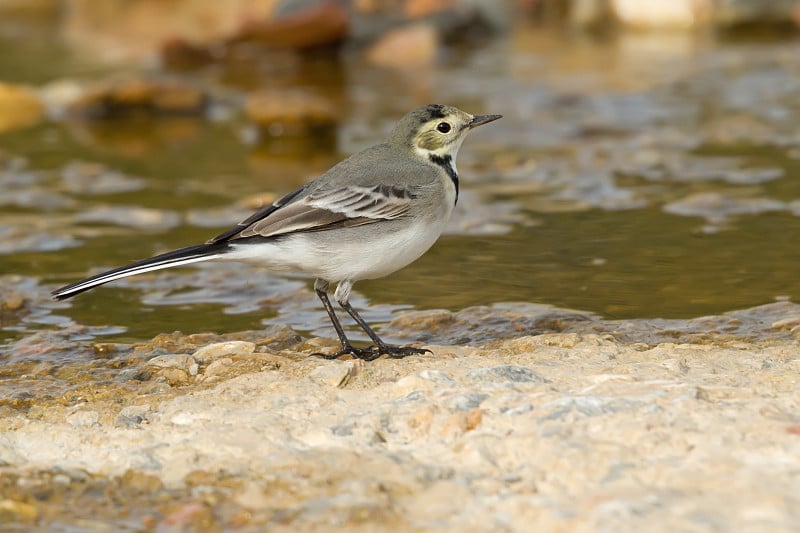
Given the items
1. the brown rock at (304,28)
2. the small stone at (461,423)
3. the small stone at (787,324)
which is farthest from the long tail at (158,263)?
the brown rock at (304,28)

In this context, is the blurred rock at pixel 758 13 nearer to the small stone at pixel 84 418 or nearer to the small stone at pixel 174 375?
the small stone at pixel 174 375

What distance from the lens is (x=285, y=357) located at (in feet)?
20.9

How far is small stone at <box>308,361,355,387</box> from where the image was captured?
5633 mm

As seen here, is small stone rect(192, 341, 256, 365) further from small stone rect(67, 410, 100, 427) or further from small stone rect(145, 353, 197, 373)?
small stone rect(67, 410, 100, 427)

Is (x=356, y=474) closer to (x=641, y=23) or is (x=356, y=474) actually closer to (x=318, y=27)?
(x=318, y=27)

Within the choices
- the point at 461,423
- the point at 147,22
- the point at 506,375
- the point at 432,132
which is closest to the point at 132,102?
the point at 147,22

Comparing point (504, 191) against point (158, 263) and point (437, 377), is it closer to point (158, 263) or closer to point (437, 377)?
point (158, 263)

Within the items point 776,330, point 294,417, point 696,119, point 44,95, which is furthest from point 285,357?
point 44,95

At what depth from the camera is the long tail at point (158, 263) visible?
598 centimetres

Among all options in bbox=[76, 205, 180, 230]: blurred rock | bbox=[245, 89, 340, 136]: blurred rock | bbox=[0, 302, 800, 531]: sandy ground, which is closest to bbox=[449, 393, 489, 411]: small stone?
bbox=[0, 302, 800, 531]: sandy ground

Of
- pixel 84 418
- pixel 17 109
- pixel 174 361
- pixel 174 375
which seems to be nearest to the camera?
pixel 84 418

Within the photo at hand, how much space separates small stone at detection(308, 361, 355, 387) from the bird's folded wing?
859 millimetres

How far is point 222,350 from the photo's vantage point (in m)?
6.47

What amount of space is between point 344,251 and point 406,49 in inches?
416
